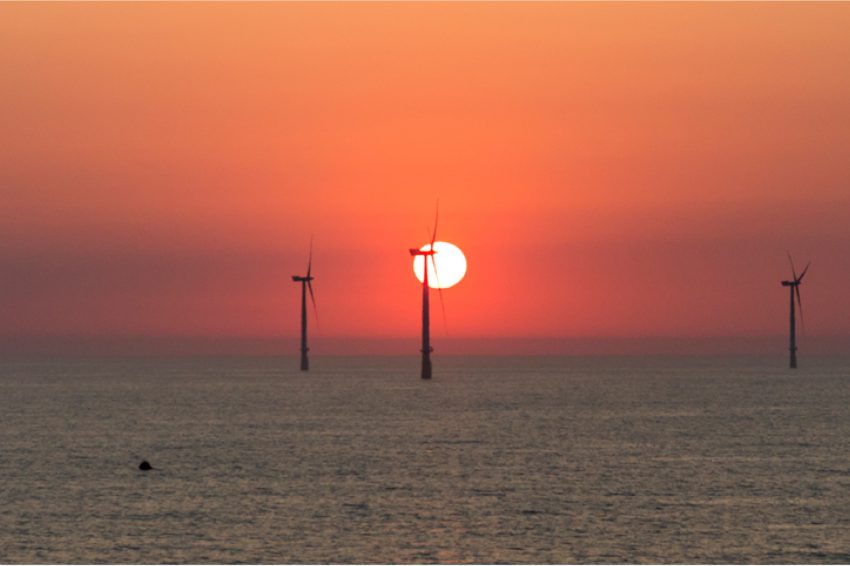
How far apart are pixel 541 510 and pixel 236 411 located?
4451 inches

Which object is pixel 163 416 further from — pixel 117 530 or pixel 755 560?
pixel 755 560

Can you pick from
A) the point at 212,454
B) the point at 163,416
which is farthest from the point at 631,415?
the point at 212,454

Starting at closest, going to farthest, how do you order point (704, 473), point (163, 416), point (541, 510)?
point (541, 510)
point (704, 473)
point (163, 416)

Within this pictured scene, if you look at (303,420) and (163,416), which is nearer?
(303,420)

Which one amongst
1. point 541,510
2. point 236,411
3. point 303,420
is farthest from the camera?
point 236,411

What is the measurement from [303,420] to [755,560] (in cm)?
10429

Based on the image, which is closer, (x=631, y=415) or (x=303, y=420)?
(x=303, y=420)

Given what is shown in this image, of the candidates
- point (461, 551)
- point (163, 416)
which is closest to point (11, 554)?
point (461, 551)

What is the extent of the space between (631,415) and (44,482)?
96547mm

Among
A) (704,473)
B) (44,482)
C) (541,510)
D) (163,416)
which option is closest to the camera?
(541,510)

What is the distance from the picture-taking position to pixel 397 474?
302ft

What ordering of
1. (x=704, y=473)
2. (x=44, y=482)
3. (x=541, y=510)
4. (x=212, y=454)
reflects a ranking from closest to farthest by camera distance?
(x=541, y=510) → (x=44, y=482) → (x=704, y=473) → (x=212, y=454)

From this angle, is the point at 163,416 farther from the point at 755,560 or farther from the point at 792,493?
the point at 755,560

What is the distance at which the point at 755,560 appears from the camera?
57594 mm
